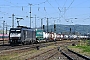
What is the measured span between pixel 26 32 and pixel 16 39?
5.69 metres

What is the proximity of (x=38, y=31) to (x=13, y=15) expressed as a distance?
29.0 ft

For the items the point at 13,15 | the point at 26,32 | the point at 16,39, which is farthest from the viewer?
the point at 13,15

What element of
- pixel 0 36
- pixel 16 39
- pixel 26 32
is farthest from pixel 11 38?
pixel 0 36

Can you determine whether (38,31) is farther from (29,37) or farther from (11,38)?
(11,38)

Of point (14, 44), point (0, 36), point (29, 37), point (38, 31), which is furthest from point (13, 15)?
point (0, 36)

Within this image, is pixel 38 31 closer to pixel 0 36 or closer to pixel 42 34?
pixel 42 34

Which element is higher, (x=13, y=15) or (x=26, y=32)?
(x=13, y=15)

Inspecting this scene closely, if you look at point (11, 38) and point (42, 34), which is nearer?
point (11, 38)

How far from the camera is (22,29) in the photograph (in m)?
58.8

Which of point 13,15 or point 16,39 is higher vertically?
point 13,15

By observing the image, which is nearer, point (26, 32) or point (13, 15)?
point (26, 32)

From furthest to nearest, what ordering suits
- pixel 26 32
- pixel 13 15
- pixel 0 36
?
pixel 0 36
pixel 13 15
pixel 26 32

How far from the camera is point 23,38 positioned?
5922 cm

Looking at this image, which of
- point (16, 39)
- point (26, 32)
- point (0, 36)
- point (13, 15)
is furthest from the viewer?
point (0, 36)
